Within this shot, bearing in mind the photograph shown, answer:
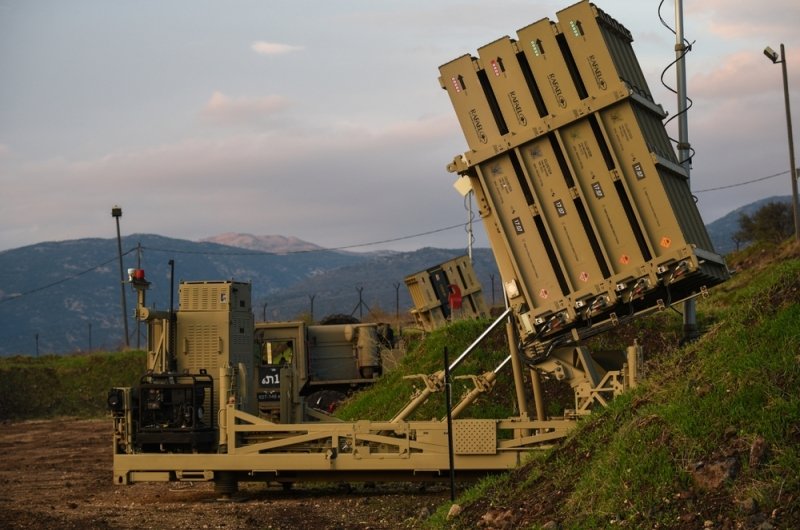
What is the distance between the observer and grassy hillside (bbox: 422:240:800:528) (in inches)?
418

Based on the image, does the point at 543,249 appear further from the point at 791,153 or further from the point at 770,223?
the point at 770,223

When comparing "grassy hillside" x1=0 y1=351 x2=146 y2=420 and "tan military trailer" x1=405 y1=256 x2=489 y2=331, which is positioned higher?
"grassy hillside" x1=0 y1=351 x2=146 y2=420

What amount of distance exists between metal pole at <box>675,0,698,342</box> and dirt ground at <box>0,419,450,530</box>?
14.5 ft

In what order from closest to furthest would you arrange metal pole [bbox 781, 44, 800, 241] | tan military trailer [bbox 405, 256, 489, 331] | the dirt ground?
1. the dirt ground
2. tan military trailer [bbox 405, 256, 489, 331]
3. metal pole [bbox 781, 44, 800, 241]

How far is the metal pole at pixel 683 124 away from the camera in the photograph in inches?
712

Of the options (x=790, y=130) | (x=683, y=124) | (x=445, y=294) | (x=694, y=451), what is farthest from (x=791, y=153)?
(x=694, y=451)

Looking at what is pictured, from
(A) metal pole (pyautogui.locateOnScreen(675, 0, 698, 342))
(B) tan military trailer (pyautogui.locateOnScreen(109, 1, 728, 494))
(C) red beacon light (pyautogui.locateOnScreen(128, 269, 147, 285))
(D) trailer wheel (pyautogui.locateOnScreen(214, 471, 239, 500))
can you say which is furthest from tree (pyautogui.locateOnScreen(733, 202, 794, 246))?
(C) red beacon light (pyautogui.locateOnScreen(128, 269, 147, 285))

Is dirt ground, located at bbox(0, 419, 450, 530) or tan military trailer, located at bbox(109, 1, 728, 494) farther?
tan military trailer, located at bbox(109, 1, 728, 494)

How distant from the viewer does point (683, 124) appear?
1828 centimetres

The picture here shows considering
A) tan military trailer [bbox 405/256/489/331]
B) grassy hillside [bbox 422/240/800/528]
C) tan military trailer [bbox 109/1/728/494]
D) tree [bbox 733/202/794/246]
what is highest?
tree [bbox 733/202/794/246]

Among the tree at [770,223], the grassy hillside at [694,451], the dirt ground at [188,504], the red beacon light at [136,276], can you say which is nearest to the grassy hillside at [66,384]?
the dirt ground at [188,504]

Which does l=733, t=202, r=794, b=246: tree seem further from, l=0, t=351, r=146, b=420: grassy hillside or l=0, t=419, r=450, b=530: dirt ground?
l=0, t=419, r=450, b=530: dirt ground

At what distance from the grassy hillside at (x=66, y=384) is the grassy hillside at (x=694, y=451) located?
33717 millimetres

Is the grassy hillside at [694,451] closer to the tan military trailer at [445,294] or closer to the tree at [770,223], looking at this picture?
the tan military trailer at [445,294]
